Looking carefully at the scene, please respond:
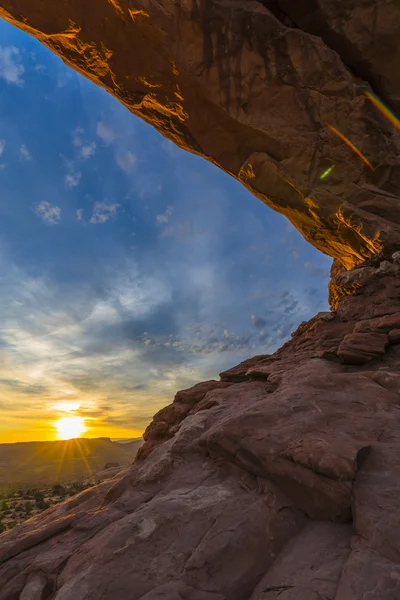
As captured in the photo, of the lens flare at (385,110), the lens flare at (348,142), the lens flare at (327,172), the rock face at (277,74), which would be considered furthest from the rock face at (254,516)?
→ the lens flare at (385,110)

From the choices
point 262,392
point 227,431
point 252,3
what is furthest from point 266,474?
point 252,3

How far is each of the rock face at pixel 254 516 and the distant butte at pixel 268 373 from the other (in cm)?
3

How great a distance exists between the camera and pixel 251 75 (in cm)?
1733

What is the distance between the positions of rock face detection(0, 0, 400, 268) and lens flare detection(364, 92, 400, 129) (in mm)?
458

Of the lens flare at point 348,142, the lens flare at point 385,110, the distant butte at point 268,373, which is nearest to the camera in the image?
the distant butte at point 268,373

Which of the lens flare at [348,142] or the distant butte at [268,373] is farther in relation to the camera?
the lens flare at [348,142]

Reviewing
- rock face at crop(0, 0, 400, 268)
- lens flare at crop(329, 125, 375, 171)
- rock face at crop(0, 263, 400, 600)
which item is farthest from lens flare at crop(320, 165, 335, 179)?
rock face at crop(0, 263, 400, 600)

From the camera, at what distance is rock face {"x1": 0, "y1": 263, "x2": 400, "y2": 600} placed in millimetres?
4695

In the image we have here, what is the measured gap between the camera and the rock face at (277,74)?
16.5 meters

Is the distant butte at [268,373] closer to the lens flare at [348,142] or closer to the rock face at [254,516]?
the rock face at [254,516]

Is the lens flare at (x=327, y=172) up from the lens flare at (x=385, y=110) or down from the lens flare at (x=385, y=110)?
down

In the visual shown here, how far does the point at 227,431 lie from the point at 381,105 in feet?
66.8

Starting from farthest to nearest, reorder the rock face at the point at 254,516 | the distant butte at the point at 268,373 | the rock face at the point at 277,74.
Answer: the rock face at the point at 277,74, the distant butte at the point at 268,373, the rock face at the point at 254,516

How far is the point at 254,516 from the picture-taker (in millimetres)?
5824
